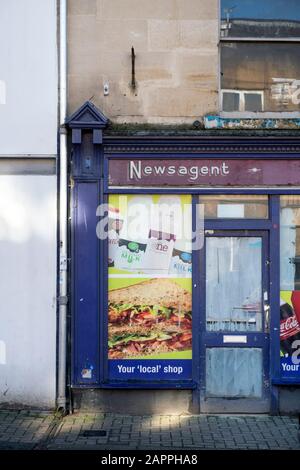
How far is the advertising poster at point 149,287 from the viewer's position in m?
7.38

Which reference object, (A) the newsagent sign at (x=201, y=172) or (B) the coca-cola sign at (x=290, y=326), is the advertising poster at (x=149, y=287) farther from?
(B) the coca-cola sign at (x=290, y=326)

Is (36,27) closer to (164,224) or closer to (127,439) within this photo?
(164,224)

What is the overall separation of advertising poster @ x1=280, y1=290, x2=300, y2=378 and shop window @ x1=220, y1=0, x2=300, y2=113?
8.37 ft

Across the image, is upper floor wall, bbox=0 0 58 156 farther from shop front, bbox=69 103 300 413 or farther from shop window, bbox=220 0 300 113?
shop window, bbox=220 0 300 113

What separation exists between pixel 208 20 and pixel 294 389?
4.97m

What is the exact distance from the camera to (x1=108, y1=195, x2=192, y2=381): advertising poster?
738 cm

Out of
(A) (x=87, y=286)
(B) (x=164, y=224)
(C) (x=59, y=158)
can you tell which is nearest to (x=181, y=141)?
(B) (x=164, y=224)

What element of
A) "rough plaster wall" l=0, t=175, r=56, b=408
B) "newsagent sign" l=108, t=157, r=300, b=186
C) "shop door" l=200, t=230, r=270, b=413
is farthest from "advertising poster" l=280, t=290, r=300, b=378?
"rough plaster wall" l=0, t=175, r=56, b=408

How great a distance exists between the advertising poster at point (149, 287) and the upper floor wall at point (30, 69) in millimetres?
1364

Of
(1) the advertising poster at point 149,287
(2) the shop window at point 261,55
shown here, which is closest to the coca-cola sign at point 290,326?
(1) the advertising poster at point 149,287

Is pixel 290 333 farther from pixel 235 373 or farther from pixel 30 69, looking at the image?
pixel 30 69

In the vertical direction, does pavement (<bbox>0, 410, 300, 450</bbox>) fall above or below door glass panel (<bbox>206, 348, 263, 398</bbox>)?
below

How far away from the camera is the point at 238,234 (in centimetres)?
750
